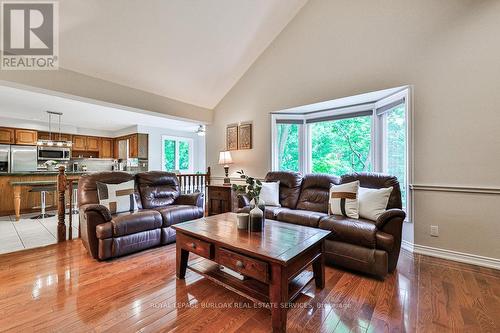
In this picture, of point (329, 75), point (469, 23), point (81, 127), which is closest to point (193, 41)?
point (329, 75)

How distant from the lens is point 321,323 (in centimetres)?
151

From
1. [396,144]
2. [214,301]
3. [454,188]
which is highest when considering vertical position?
[396,144]

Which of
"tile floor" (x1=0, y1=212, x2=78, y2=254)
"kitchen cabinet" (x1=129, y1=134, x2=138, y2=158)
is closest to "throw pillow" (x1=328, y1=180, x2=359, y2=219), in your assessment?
"tile floor" (x1=0, y1=212, x2=78, y2=254)

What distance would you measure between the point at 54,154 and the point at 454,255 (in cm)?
904

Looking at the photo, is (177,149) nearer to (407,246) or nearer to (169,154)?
(169,154)

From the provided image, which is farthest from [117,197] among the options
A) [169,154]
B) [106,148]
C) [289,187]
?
[106,148]

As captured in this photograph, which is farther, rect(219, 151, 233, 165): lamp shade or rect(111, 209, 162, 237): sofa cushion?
rect(219, 151, 233, 165): lamp shade

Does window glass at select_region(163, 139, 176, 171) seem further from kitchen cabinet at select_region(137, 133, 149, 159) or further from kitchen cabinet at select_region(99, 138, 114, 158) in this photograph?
kitchen cabinet at select_region(99, 138, 114, 158)

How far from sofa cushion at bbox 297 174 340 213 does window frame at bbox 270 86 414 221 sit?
80 centimetres

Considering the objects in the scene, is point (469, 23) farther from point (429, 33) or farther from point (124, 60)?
point (124, 60)

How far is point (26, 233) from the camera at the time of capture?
351 centimetres

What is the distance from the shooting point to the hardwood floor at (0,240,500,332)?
1.50m

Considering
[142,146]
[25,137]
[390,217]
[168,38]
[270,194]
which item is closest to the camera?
[390,217]

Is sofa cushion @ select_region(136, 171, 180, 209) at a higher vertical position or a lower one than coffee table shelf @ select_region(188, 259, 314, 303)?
higher
